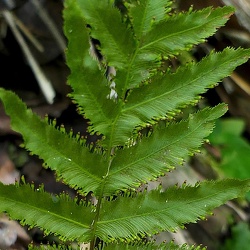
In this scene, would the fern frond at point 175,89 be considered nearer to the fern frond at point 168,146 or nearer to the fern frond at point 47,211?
the fern frond at point 168,146

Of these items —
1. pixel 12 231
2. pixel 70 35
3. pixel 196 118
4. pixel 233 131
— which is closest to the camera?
pixel 70 35

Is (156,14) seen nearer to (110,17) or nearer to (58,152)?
(110,17)

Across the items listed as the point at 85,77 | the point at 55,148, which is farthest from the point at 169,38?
the point at 55,148

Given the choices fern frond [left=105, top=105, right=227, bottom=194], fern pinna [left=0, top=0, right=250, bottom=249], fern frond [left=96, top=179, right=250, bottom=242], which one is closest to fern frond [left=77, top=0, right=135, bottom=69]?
fern pinna [left=0, top=0, right=250, bottom=249]

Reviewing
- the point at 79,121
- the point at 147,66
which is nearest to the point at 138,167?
the point at 147,66

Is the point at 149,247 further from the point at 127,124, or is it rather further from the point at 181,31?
the point at 181,31
